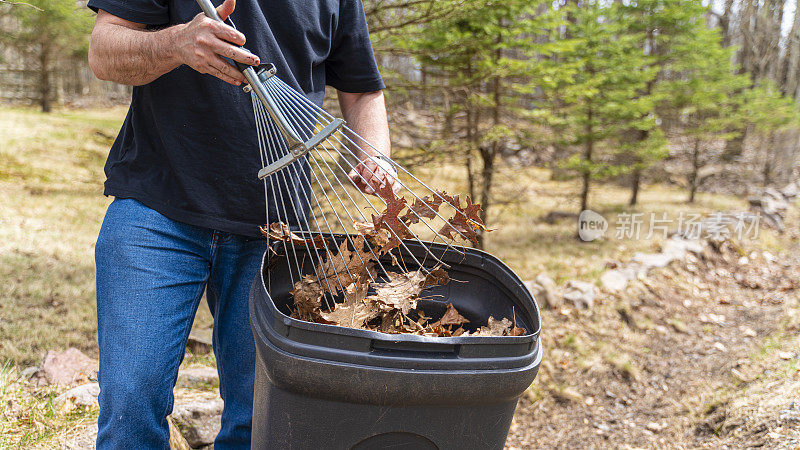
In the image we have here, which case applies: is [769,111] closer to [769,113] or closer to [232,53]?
[769,113]

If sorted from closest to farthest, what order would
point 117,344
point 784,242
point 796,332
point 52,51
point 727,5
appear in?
point 117,344, point 796,332, point 784,242, point 52,51, point 727,5

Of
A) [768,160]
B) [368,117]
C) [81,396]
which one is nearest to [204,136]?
[368,117]

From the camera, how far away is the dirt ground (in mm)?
2660

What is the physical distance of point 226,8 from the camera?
111 centimetres

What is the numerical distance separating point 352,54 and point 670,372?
3064mm

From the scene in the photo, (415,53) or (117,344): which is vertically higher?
(415,53)

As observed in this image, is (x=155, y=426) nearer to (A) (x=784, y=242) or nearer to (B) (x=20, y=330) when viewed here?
(B) (x=20, y=330)

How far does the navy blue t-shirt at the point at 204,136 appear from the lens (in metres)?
1.37

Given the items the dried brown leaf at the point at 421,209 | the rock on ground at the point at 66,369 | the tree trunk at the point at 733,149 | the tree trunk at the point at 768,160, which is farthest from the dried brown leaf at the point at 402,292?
the tree trunk at the point at 733,149

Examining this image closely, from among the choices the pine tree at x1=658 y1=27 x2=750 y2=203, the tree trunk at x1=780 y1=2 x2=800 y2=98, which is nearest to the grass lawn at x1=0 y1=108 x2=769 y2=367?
the pine tree at x1=658 y1=27 x2=750 y2=203

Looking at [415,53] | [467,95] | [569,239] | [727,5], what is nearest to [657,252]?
[569,239]

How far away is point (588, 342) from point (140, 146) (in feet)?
10.8

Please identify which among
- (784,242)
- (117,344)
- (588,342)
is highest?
(117,344)

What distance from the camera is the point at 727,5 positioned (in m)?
14.0
